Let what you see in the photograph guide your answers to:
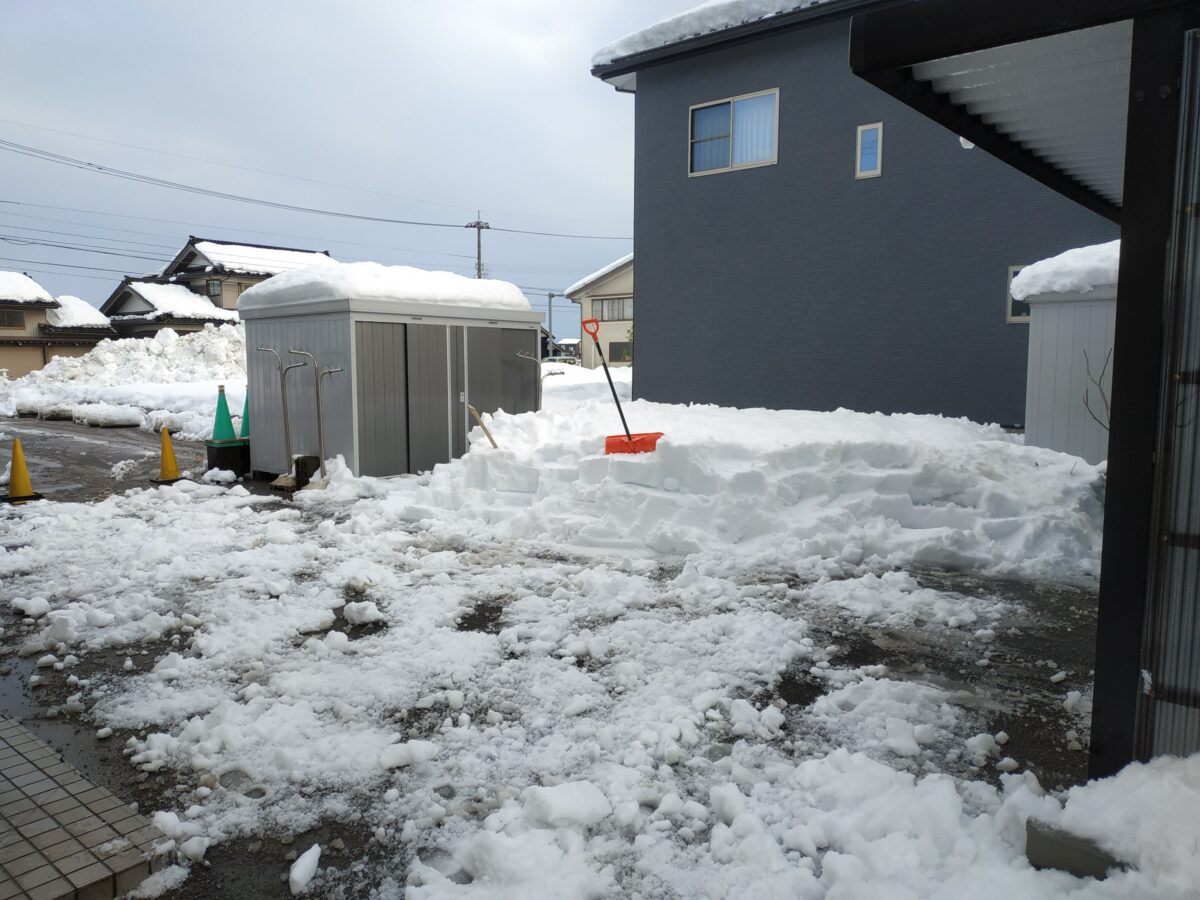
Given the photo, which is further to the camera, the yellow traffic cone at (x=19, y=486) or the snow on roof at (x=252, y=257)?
the snow on roof at (x=252, y=257)

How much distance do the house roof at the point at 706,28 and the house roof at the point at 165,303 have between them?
26.2 m

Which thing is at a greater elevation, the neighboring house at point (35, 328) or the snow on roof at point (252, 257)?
the snow on roof at point (252, 257)

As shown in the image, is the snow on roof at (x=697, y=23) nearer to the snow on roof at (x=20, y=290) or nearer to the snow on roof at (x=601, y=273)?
the snow on roof at (x=601, y=273)

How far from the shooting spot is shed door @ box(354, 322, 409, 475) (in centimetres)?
885

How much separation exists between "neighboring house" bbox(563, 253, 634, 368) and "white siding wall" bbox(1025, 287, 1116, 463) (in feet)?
81.4

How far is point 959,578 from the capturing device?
536 centimetres

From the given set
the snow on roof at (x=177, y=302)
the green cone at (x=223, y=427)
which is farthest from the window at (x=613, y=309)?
the green cone at (x=223, y=427)

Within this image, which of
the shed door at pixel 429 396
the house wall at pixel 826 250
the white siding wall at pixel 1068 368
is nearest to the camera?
the white siding wall at pixel 1068 368

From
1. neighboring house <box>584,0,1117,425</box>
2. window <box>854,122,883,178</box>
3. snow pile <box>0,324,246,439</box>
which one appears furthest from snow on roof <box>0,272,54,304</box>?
window <box>854,122,883,178</box>

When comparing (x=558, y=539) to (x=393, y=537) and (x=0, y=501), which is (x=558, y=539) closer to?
(x=393, y=537)

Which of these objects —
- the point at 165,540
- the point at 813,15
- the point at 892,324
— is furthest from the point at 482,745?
the point at 813,15

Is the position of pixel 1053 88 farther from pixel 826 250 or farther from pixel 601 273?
pixel 601 273

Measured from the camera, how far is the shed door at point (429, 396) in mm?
9367

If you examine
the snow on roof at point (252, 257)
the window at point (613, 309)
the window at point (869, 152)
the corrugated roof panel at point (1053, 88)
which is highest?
the snow on roof at point (252, 257)
